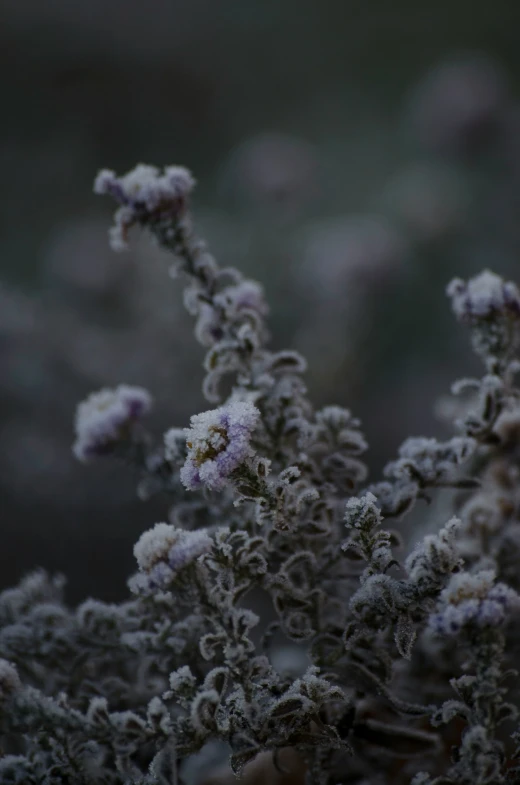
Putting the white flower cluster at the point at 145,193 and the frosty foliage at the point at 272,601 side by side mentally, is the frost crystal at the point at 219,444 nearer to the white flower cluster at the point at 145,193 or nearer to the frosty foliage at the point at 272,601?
the frosty foliage at the point at 272,601

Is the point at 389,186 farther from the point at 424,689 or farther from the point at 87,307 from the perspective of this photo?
the point at 424,689

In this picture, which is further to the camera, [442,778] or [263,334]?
[263,334]

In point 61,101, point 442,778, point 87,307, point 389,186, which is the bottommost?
point 442,778

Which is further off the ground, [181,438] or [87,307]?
[87,307]

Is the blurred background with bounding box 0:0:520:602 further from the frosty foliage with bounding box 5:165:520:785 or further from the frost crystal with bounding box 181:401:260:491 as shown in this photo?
the frost crystal with bounding box 181:401:260:491

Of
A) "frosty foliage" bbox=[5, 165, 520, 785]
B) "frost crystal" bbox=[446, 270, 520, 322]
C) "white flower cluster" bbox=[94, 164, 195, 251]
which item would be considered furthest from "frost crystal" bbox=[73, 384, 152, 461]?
"frost crystal" bbox=[446, 270, 520, 322]

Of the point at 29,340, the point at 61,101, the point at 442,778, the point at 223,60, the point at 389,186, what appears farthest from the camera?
the point at 223,60

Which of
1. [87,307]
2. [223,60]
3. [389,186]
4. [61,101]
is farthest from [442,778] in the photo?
[223,60]

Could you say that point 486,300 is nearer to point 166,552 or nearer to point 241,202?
point 166,552
